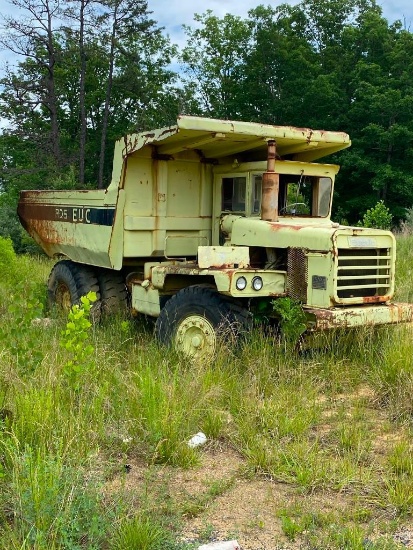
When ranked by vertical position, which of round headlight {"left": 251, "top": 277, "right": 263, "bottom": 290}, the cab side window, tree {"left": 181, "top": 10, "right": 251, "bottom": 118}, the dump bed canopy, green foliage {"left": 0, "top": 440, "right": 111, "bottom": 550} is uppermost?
tree {"left": 181, "top": 10, "right": 251, "bottom": 118}

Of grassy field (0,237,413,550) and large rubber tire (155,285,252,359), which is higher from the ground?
large rubber tire (155,285,252,359)

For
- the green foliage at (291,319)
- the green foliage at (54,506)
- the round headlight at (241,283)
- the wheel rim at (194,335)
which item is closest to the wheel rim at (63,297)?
the wheel rim at (194,335)

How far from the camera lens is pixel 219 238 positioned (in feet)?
25.6

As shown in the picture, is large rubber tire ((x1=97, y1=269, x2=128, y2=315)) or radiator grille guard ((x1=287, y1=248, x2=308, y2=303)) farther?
large rubber tire ((x1=97, y1=269, x2=128, y2=315))

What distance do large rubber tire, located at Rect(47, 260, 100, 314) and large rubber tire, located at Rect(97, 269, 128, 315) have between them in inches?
4.2

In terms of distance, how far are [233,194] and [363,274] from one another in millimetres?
2137

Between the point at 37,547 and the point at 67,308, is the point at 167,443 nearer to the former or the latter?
the point at 37,547

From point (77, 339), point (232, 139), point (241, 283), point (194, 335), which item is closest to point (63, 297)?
point (194, 335)

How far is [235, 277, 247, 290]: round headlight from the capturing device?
5.85 metres

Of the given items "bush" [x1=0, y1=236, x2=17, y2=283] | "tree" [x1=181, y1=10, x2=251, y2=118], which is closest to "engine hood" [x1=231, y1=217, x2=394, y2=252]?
"bush" [x1=0, y1=236, x2=17, y2=283]

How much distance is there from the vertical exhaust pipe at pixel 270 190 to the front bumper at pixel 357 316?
4.42 feet

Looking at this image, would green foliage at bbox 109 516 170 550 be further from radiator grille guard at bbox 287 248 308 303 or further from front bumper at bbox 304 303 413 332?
radiator grille guard at bbox 287 248 308 303

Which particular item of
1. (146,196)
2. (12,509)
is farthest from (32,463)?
(146,196)

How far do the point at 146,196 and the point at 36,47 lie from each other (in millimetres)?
20731
